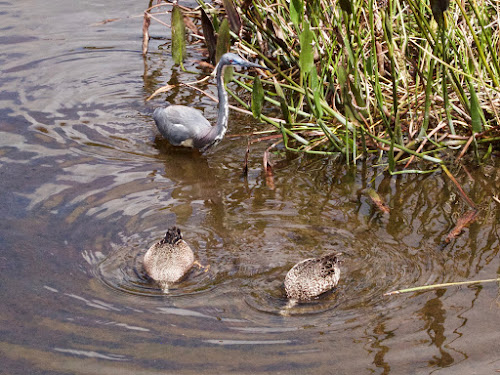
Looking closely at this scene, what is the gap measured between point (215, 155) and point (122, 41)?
3.75 meters

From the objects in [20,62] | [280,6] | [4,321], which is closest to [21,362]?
[4,321]

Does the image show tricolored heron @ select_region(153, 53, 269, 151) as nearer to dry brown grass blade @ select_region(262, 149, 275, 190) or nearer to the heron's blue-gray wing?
the heron's blue-gray wing

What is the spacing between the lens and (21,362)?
404 cm

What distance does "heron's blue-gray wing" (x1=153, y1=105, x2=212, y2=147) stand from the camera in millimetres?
7023

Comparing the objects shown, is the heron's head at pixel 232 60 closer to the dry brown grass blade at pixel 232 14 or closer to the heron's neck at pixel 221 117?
the heron's neck at pixel 221 117

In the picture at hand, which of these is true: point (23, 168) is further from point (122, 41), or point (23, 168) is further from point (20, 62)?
point (122, 41)

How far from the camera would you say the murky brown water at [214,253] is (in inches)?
163

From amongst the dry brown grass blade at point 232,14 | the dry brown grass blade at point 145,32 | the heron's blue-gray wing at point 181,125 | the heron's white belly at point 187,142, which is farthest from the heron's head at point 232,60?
the dry brown grass blade at point 145,32

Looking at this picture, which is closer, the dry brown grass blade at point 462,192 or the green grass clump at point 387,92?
the dry brown grass blade at point 462,192

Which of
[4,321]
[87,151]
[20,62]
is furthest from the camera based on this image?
[20,62]

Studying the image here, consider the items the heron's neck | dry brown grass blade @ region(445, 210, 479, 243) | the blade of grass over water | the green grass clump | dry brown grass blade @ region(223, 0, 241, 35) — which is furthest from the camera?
the heron's neck

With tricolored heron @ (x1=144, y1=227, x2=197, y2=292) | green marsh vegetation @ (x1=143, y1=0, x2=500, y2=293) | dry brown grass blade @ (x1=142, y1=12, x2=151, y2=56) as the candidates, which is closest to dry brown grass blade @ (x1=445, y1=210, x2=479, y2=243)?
green marsh vegetation @ (x1=143, y1=0, x2=500, y2=293)

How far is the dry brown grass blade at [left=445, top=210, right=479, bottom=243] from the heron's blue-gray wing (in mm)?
2683

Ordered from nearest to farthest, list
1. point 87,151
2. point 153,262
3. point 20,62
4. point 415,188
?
1. point 153,262
2. point 415,188
3. point 87,151
4. point 20,62
